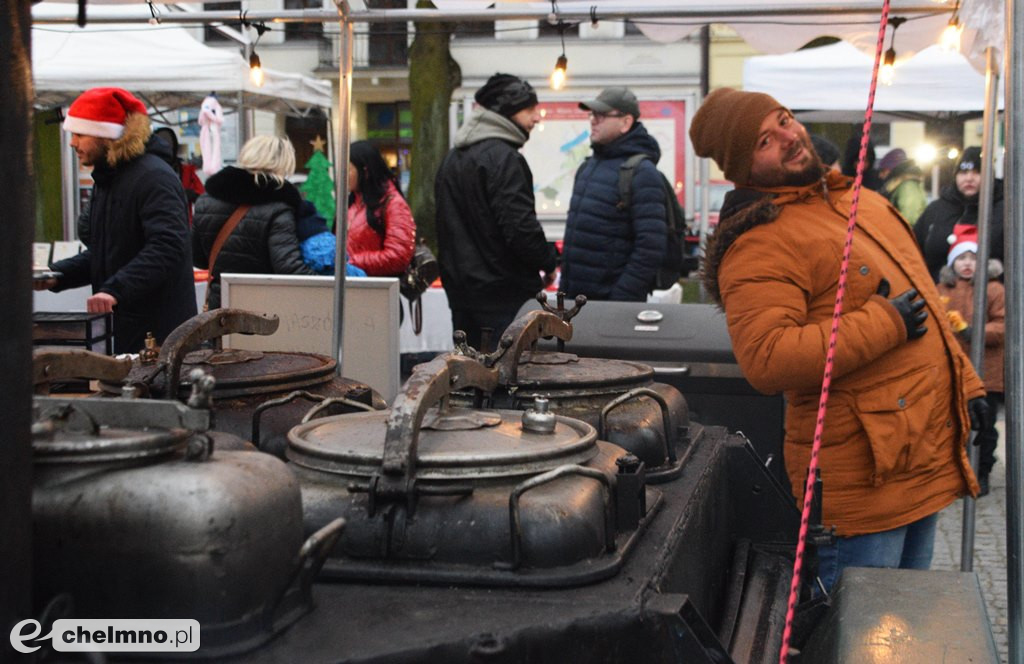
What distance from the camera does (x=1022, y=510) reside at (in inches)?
81.5

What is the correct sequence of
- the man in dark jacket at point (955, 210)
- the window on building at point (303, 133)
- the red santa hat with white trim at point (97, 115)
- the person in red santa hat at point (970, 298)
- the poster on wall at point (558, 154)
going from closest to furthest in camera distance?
the red santa hat with white trim at point (97, 115) → the person in red santa hat at point (970, 298) → the man in dark jacket at point (955, 210) → the poster on wall at point (558, 154) → the window on building at point (303, 133)

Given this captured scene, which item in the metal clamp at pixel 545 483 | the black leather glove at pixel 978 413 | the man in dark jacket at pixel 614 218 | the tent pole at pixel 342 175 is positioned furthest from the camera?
the man in dark jacket at pixel 614 218

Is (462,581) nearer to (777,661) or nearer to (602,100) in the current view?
(777,661)

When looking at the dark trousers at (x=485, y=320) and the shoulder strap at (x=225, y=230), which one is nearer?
the shoulder strap at (x=225, y=230)

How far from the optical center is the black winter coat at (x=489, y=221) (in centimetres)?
518

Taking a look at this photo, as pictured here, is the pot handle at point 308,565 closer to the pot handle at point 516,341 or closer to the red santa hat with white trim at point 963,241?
the pot handle at point 516,341

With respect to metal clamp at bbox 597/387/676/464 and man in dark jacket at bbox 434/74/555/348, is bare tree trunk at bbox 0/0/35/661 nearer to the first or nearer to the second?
metal clamp at bbox 597/387/676/464

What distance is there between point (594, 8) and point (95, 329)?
2.21 m

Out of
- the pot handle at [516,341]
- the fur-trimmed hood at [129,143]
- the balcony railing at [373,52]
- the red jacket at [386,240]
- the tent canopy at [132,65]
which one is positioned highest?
the balcony railing at [373,52]

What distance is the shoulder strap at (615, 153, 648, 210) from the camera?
5.50 meters

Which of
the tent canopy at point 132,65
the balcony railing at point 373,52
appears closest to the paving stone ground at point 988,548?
the tent canopy at point 132,65

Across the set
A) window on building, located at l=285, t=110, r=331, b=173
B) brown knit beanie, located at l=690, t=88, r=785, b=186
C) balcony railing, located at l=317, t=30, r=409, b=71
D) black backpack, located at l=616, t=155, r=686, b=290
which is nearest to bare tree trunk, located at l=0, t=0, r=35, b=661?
brown knit beanie, located at l=690, t=88, r=785, b=186

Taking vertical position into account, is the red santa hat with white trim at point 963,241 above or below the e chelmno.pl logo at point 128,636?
above

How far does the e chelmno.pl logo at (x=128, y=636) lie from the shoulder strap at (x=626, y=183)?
450 cm
